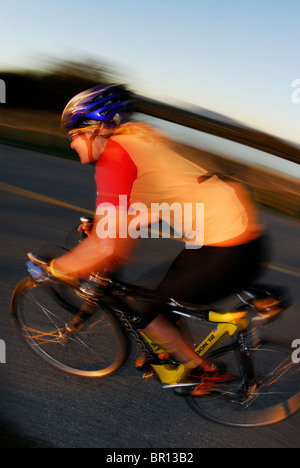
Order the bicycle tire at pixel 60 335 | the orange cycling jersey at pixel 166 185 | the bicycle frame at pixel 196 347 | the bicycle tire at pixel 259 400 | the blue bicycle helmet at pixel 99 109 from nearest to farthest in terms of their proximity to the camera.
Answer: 1. the orange cycling jersey at pixel 166 185
2. the blue bicycle helmet at pixel 99 109
3. the bicycle frame at pixel 196 347
4. the bicycle tire at pixel 259 400
5. the bicycle tire at pixel 60 335

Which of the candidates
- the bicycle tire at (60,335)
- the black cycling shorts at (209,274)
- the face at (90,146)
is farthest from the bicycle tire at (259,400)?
the face at (90,146)

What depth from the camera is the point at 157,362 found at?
9.82 feet

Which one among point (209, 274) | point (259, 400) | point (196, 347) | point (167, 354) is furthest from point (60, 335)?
point (259, 400)

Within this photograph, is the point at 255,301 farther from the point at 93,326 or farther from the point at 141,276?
the point at 141,276

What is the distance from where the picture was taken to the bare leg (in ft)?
9.11

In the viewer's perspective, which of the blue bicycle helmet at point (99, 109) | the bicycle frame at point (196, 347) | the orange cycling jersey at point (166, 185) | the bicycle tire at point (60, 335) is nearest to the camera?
the orange cycling jersey at point (166, 185)

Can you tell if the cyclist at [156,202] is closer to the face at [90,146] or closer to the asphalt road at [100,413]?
the face at [90,146]

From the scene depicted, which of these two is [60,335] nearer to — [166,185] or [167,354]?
[167,354]

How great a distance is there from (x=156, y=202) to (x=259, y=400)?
168cm

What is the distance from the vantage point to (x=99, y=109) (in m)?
2.53

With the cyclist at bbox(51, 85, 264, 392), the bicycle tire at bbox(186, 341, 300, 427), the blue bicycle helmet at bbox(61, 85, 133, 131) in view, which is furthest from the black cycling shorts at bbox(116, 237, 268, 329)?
the blue bicycle helmet at bbox(61, 85, 133, 131)

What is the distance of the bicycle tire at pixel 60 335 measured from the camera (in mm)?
3281

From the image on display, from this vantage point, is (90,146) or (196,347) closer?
Result: (90,146)
